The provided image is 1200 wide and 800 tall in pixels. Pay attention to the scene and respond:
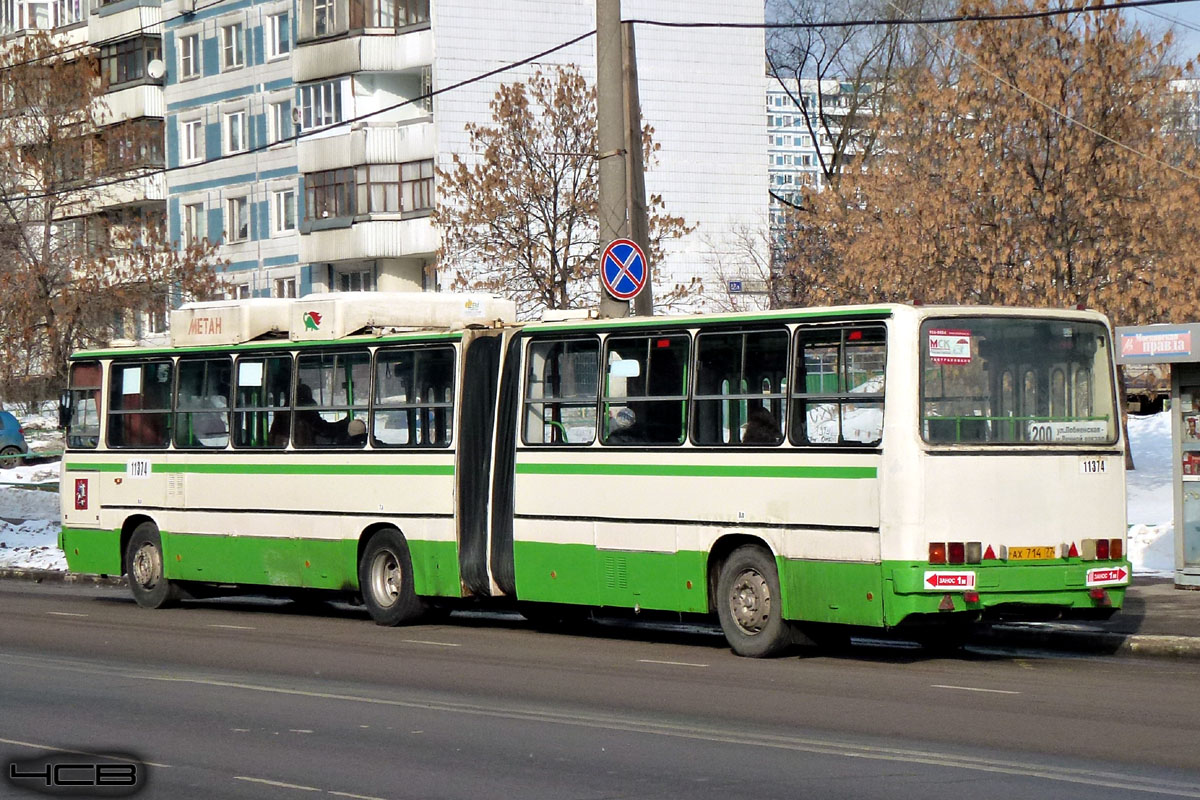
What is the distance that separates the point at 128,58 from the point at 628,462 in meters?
54.2

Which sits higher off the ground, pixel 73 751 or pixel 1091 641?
pixel 73 751

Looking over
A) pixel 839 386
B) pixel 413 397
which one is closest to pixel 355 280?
pixel 413 397

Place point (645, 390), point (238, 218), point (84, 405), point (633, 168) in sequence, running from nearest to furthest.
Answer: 1. point (645, 390)
2. point (633, 168)
3. point (84, 405)
4. point (238, 218)

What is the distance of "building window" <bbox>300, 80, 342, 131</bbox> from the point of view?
56906 millimetres

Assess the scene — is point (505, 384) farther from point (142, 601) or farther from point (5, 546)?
point (5, 546)

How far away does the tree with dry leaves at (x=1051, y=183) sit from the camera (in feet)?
117

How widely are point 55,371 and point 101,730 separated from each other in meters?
46.1

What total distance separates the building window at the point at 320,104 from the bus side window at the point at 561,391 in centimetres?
4027

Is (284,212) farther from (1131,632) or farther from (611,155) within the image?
(1131,632)

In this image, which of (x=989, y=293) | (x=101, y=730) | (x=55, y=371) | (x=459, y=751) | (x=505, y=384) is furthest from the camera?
(x=55, y=371)

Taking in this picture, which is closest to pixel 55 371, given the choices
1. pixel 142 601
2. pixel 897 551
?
pixel 142 601

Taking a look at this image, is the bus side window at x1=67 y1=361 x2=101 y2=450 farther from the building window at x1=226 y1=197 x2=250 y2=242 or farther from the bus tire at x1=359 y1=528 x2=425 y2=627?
the building window at x1=226 y1=197 x2=250 y2=242

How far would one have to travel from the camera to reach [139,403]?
21.9 metres

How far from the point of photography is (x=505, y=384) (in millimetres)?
17922
